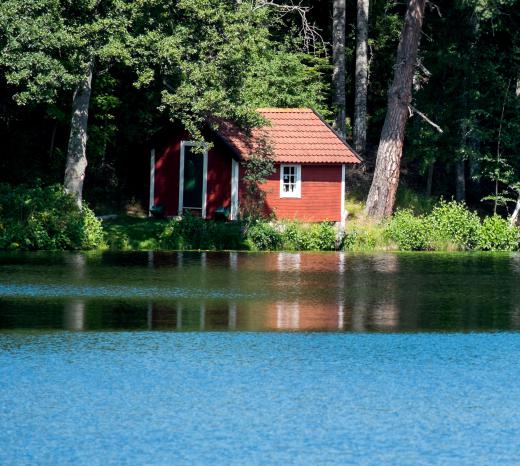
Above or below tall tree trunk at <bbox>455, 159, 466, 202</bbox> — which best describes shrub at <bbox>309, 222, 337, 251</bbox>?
below

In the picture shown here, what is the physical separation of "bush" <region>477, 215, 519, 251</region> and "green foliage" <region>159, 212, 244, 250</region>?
8.23m

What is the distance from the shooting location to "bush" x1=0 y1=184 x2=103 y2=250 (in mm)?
35250

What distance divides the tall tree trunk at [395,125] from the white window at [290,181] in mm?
2709

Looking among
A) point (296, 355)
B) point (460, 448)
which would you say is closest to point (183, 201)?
point (296, 355)

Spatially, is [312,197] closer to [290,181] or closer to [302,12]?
[290,181]

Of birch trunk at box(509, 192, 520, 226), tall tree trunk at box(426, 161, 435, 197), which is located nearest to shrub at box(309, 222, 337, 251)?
birch trunk at box(509, 192, 520, 226)

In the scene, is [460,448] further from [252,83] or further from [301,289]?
[252,83]

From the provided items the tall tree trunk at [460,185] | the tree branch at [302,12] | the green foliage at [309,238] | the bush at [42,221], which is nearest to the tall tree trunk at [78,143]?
the bush at [42,221]

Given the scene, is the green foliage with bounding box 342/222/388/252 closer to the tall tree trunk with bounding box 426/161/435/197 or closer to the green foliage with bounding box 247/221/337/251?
the green foliage with bounding box 247/221/337/251

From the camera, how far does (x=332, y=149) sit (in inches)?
1747

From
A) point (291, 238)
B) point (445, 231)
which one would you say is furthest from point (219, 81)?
point (445, 231)

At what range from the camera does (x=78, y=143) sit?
1492 inches

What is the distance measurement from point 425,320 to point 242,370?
6467mm

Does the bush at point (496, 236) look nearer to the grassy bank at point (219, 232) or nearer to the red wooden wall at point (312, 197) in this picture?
the grassy bank at point (219, 232)
